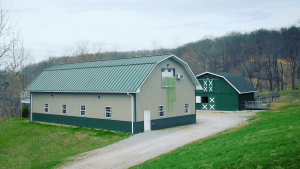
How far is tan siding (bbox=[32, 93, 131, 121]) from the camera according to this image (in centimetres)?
2209

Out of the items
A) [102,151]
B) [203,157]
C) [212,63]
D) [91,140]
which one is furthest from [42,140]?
[212,63]

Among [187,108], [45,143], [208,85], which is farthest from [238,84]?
[45,143]

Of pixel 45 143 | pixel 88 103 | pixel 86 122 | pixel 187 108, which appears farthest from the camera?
pixel 187 108

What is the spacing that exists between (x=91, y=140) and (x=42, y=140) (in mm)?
4753

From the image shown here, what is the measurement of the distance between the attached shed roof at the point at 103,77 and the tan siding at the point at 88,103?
2.15ft

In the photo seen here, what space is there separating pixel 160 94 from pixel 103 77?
5454mm

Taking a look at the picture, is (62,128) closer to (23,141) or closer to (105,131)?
(23,141)

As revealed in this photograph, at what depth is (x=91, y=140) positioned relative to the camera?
2059 cm

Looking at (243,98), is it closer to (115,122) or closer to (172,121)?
(172,121)

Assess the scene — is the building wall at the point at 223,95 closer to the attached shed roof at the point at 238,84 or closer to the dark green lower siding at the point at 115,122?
the attached shed roof at the point at 238,84

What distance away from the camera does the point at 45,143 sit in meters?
21.4

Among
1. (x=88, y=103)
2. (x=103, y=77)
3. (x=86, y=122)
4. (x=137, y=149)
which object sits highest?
(x=103, y=77)

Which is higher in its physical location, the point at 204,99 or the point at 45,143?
the point at 204,99

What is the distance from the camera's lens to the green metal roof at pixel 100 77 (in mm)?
22453
